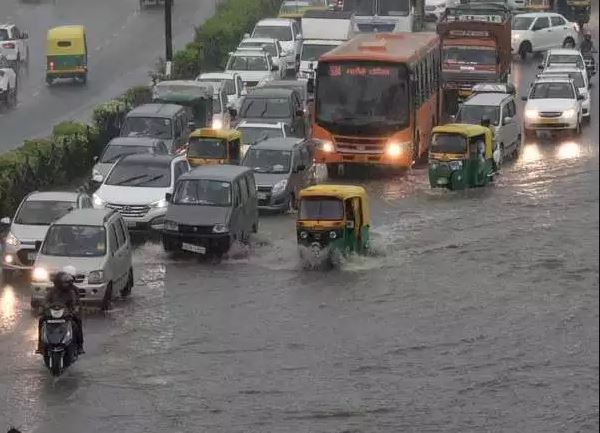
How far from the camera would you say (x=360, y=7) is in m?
56.2

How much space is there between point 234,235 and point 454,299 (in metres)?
4.59

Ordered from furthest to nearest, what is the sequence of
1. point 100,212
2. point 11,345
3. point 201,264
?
point 201,264 → point 100,212 → point 11,345

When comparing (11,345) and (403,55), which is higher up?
(403,55)

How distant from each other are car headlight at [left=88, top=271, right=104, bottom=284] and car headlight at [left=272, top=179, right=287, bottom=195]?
9.92m

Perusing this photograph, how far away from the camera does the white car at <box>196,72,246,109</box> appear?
1796 inches

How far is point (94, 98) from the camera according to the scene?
167 feet

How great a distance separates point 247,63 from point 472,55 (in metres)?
7.19

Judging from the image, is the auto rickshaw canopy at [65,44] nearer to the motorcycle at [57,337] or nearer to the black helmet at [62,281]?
the motorcycle at [57,337]

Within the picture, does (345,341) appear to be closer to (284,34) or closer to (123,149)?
(123,149)

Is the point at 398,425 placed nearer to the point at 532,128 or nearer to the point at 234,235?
the point at 234,235

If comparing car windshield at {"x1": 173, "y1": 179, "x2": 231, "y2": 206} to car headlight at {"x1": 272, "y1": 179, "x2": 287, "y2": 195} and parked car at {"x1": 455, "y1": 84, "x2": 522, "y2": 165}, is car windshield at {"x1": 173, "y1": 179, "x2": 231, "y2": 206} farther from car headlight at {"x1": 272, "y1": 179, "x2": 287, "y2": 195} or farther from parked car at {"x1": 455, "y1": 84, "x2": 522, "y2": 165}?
parked car at {"x1": 455, "y1": 84, "x2": 522, "y2": 165}

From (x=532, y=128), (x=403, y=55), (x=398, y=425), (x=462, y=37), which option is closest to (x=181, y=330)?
(x=398, y=425)

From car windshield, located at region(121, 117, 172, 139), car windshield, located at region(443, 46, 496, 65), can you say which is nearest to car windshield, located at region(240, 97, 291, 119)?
car windshield, located at region(121, 117, 172, 139)

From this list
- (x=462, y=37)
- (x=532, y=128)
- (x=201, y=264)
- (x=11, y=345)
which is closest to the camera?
(x=11, y=345)
